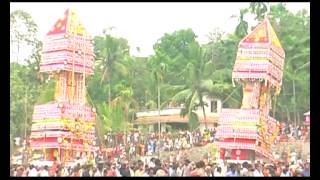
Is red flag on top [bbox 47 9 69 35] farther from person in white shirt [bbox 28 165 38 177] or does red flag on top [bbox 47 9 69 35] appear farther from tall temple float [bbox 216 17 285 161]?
tall temple float [bbox 216 17 285 161]

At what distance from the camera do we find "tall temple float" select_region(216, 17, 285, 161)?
31.5 feet

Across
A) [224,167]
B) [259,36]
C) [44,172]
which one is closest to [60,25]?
[44,172]

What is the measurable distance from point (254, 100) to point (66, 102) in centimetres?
288

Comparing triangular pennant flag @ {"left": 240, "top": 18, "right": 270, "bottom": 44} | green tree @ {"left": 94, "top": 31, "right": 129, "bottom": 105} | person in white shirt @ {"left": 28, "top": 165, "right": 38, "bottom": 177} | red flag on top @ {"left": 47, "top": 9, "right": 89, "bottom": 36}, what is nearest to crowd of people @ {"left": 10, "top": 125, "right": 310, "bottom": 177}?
person in white shirt @ {"left": 28, "top": 165, "right": 38, "bottom": 177}

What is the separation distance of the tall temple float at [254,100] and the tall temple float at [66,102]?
2108mm

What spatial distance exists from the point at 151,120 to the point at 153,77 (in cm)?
67

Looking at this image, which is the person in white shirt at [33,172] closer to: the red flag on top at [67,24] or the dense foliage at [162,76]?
the dense foliage at [162,76]

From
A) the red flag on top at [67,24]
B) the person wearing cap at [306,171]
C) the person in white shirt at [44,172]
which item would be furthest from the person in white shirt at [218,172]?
the red flag on top at [67,24]

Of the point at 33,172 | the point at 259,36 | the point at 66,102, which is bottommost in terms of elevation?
the point at 33,172

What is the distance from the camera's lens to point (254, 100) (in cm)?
973

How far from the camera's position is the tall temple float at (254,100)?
9.60 meters

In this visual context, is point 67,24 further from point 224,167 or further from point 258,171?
point 258,171

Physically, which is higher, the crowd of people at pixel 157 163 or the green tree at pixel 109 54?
the green tree at pixel 109 54

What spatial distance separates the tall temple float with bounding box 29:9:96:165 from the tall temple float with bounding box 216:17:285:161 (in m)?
2.11
